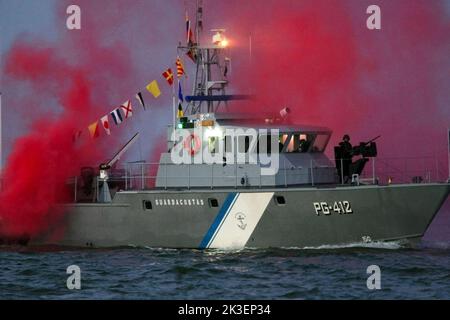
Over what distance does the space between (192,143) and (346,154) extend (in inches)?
191

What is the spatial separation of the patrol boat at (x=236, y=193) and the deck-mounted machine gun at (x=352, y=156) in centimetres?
3

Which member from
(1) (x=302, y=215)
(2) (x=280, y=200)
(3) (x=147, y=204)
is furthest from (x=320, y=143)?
(3) (x=147, y=204)

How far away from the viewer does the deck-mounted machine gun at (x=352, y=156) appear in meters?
35.6

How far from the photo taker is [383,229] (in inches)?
1362

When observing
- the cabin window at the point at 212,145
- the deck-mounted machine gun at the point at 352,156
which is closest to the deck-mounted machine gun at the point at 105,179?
the cabin window at the point at 212,145

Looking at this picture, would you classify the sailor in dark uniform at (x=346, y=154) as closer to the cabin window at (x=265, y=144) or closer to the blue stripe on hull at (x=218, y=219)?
the cabin window at (x=265, y=144)

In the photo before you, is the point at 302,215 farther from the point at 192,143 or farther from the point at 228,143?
the point at 192,143

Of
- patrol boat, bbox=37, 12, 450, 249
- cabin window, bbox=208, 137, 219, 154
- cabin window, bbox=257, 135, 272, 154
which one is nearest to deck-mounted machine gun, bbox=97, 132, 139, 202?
patrol boat, bbox=37, 12, 450, 249

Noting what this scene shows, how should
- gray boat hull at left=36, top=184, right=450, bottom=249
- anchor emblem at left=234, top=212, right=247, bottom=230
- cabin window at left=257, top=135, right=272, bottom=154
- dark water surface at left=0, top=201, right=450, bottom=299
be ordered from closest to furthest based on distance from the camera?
dark water surface at left=0, top=201, right=450, bottom=299
gray boat hull at left=36, top=184, right=450, bottom=249
anchor emblem at left=234, top=212, right=247, bottom=230
cabin window at left=257, top=135, right=272, bottom=154

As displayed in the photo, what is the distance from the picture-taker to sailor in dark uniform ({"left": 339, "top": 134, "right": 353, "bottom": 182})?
1426 inches

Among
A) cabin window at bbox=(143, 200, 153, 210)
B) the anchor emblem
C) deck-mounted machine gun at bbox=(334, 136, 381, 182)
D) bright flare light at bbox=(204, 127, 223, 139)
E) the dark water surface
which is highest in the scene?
bright flare light at bbox=(204, 127, 223, 139)

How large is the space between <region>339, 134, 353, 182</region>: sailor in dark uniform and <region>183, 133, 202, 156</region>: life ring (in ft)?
14.5

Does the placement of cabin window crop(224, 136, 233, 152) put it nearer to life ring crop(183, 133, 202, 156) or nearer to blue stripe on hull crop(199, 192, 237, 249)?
life ring crop(183, 133, 202, 156)

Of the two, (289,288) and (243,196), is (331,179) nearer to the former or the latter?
(243,196)
